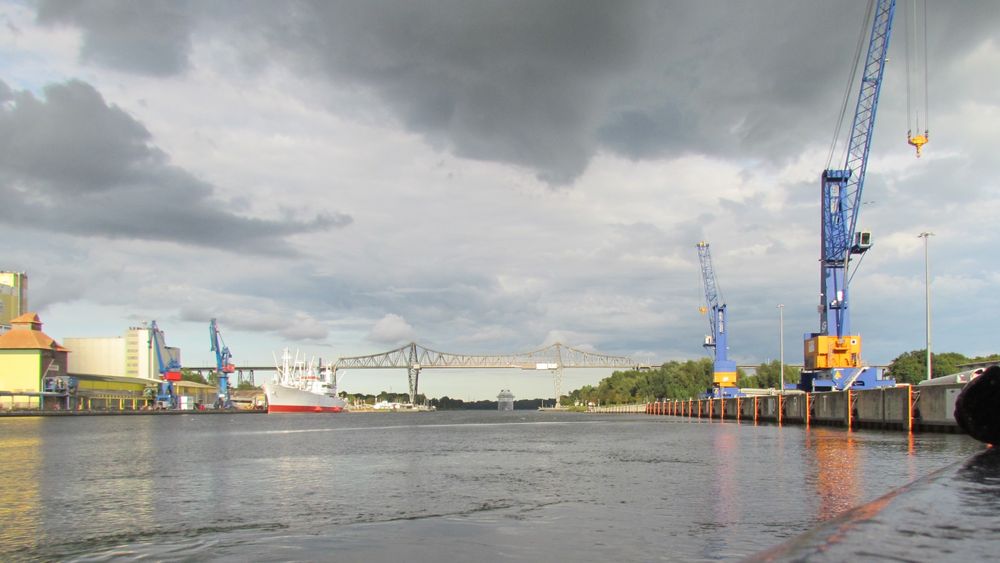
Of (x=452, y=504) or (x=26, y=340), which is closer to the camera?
(x=452, y=504)

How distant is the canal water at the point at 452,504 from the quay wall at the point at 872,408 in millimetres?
6358

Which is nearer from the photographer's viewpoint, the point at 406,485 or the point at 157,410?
the point at 406,485

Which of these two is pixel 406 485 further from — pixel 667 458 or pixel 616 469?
pixel 667 458

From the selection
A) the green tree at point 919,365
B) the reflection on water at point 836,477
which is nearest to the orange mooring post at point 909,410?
the reflection on water at point 836,477

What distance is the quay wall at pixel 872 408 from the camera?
130 feet

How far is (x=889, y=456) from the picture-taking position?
26.9 m

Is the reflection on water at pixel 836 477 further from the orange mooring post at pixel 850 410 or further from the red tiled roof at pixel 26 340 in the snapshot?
the red tiled roof at pixel 26 340

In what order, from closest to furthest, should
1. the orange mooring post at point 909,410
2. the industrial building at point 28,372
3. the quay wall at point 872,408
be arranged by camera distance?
the quay wall at point 872,408
the orange mooring post at point 909,410
the industrial building at point 28,372

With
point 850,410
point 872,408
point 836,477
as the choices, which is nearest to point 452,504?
point 836,477

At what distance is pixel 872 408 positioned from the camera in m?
49.9

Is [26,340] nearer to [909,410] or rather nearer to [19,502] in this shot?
[19,502]

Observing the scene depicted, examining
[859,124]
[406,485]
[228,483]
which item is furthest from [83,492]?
[859,124]

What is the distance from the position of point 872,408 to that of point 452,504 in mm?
40996

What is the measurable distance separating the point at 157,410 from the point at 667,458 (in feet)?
643
